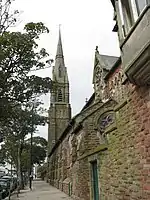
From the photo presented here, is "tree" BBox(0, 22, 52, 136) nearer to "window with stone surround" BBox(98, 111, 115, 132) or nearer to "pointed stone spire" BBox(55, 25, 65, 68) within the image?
"window with stone surround" BBox(98, 111, 115, 132)

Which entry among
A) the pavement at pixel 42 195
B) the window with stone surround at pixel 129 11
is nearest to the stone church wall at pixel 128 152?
the window with stone surround at pixel 129 11

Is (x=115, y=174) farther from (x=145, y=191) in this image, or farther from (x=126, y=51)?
(x=126, y=51)

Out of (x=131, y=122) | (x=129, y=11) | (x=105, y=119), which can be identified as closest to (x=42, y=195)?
(x=105, y=119)

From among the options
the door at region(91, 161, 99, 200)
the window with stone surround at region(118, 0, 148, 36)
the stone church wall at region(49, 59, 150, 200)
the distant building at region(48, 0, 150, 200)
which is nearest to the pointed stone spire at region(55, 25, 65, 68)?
the door at region(91, 161, 99, 200)

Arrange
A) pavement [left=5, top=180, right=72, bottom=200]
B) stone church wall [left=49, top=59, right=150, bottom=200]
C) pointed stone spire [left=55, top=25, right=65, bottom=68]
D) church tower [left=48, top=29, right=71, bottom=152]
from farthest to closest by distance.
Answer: pointed stone spire [left=55, top=25, right=65, bottom=68], church tower [left=48, top=29, right=71, bottom=152], pavement [left=5, top=180, right=72, bottom=200], stone church wall [left=49, top=59, right=150, bottom=200]

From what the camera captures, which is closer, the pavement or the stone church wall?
the stone church wall

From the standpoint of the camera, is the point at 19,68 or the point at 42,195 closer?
the point at 19,68

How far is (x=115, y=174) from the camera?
910 centimetres

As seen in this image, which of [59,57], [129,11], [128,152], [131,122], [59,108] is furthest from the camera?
[59,57]

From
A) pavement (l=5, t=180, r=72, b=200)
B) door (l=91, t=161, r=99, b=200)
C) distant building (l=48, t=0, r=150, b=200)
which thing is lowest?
pavement (l=5, t=180, r=72, b=200)

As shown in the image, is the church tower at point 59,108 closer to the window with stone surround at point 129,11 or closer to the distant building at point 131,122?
the distant building at point 131,122

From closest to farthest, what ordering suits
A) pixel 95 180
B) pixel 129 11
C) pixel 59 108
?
pixel 129 11 < pixel 95 180 < pixel 59 108

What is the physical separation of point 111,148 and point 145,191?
3.12 m

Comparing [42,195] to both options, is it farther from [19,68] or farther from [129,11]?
[129,11]
